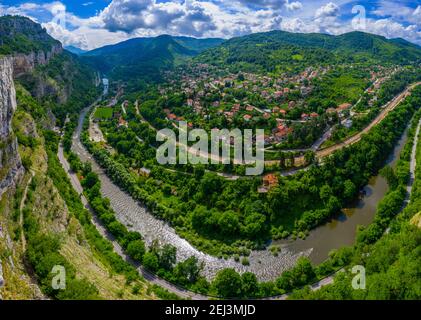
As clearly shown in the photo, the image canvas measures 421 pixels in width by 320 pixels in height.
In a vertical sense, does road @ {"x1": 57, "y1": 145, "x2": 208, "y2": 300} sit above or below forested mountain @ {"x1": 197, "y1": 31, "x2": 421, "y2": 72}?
below

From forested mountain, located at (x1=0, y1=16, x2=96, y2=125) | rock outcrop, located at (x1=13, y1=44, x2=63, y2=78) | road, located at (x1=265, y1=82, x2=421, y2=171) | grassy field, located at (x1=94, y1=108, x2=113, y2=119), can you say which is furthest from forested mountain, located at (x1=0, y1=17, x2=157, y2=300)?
rock outcrop, located at (x1=13, y1=44, x2=63, y2=78)

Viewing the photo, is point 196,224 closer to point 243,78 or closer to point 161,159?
point 161,159

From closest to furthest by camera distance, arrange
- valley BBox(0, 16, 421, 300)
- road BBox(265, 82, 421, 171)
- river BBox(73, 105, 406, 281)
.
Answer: valley BBox(0, 16, 421, 300) < river BBox(73, 105, 406, 281) < road BBox(265, 82, 421, 171)

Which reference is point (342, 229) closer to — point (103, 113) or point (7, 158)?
point (7, 158)

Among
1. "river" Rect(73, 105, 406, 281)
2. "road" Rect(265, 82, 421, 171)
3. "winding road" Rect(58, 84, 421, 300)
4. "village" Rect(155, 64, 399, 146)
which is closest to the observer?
"winding road" Rect(58, 84, 421, 300)

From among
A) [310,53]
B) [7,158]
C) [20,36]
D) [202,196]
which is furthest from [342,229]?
[310,53]

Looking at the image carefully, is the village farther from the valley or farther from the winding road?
the winding road

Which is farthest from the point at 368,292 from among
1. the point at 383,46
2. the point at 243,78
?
the point at 383,46
